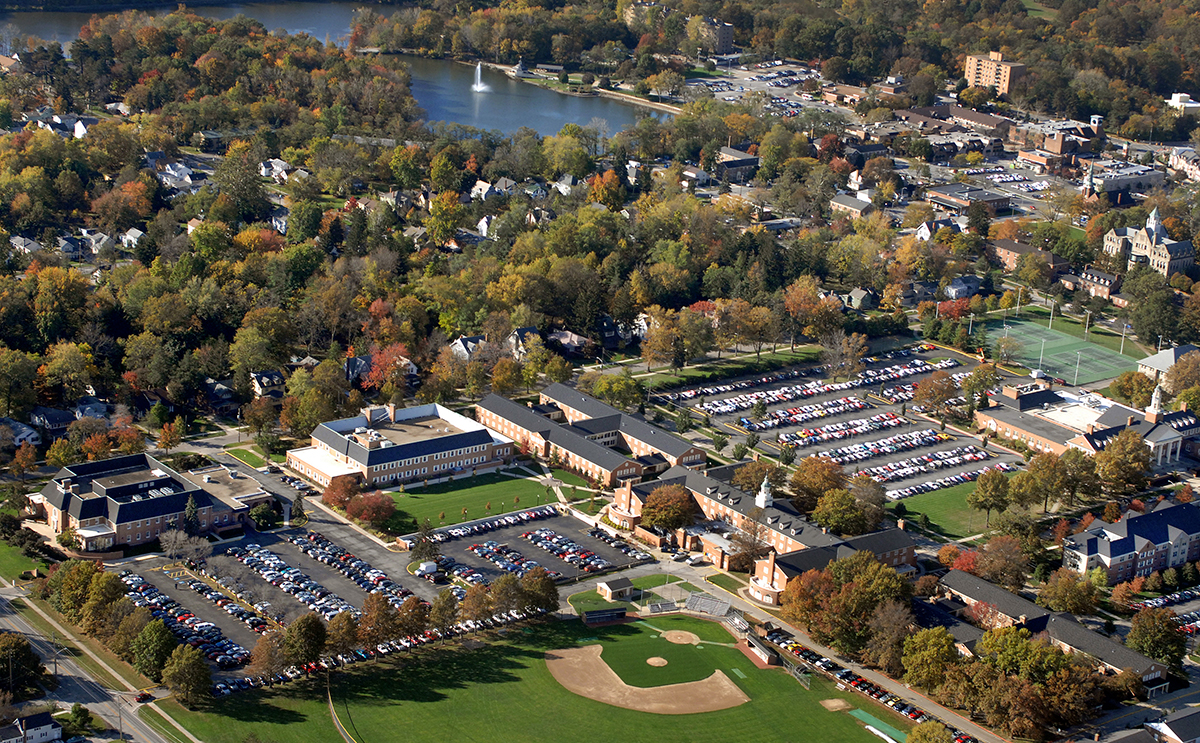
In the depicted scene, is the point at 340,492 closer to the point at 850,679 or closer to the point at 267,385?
the point at 267,385

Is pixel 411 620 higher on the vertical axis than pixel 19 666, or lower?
higher

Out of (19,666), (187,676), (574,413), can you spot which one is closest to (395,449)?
(574,413)

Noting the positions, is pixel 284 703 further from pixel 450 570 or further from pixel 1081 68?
pixel 1081 68

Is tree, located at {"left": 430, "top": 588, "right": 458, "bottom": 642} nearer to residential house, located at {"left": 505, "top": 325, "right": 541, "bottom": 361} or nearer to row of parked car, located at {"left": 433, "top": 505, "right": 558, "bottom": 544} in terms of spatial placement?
row of parked car, located at {"left": 433, "top": 505, "right": 558, "bottom": 544}

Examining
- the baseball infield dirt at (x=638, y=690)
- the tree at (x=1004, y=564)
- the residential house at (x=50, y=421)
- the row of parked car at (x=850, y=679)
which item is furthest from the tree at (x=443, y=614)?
the residential house at (x=50, y=421)

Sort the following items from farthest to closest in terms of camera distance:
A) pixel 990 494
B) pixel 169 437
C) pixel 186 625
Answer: pixel 169 437
pixel 990 494
pixel 186 625
